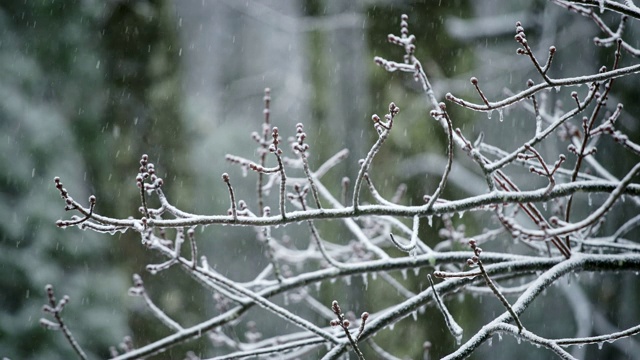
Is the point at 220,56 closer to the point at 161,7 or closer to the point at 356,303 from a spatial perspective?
the point at 161,7

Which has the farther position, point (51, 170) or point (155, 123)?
point (51, 170)

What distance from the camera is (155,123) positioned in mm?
4352

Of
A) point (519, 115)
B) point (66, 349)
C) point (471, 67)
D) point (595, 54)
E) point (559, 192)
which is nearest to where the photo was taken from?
point (559, 192)

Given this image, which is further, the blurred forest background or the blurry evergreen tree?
the blurry evergreen tree

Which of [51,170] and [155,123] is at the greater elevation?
[51,170]

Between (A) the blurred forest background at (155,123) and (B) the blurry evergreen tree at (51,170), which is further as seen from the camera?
(B) the blurry evergreen tree at (51,170)

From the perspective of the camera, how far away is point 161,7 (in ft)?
14.7

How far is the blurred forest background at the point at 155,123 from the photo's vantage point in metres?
3.79

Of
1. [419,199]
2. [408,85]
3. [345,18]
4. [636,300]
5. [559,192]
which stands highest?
[345,18]

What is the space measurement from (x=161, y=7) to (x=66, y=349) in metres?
3.76

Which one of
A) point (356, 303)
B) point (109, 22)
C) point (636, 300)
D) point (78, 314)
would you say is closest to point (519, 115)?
point (636, 300)

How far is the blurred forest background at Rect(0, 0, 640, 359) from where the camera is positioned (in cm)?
379

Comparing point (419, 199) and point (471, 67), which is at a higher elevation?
point (471, 67)

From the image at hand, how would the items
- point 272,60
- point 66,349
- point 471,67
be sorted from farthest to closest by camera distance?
1. point 272,60
2. point 66,349
3. point 471,67
